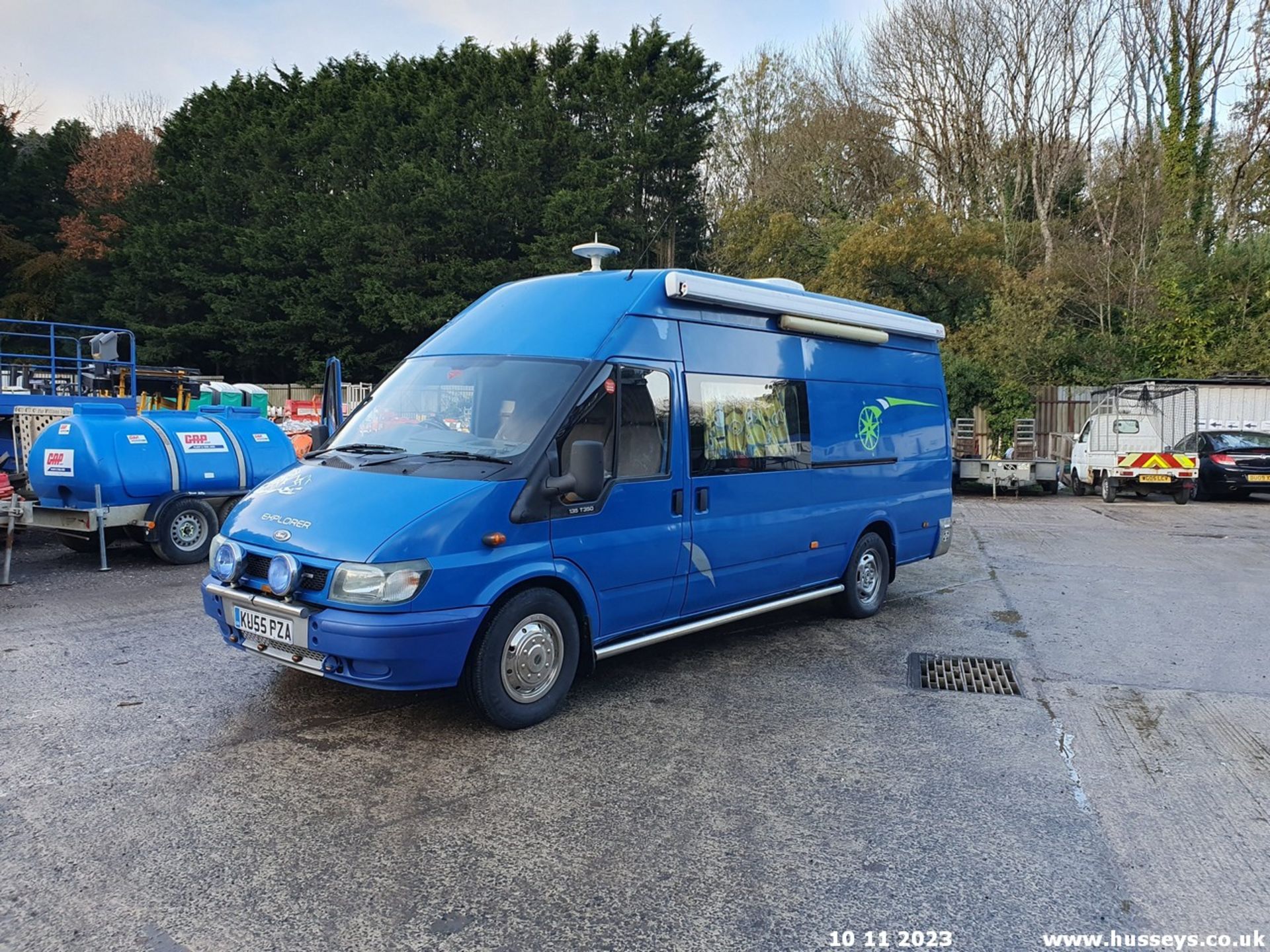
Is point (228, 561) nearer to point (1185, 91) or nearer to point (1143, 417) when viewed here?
point (1143, 417)

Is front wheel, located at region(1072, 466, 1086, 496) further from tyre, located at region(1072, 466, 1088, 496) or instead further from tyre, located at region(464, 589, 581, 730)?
tyre, located at region(464, 589, 581, 730)

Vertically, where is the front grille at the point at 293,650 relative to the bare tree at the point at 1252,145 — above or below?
below

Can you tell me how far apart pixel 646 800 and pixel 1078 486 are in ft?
62.9

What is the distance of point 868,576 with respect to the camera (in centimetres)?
759

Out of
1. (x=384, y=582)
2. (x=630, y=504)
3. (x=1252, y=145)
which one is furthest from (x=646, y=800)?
(x=1252, y=145)

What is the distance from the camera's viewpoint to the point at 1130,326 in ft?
85.5

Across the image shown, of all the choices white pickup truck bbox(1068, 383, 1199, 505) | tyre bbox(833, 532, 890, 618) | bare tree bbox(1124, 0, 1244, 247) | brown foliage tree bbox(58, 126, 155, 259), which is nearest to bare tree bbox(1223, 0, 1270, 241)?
bare tree bbox(1124, 0, 1244, 247)

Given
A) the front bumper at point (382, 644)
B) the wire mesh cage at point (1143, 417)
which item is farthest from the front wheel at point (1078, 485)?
the front bumper at point (382, 644)

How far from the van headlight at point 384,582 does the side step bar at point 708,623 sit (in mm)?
1289

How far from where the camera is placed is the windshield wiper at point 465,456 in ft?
15.4

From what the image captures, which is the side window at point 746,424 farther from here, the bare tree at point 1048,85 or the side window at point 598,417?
the bare tree at point 1048,85

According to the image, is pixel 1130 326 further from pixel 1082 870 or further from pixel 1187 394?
pixel 1082 870

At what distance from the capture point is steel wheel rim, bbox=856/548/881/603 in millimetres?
7425

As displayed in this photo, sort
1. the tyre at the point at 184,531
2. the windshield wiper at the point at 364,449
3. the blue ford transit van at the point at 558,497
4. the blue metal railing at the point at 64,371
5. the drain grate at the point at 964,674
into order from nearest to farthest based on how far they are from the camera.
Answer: the blue ford transit van at the point at 558,497
the windshield wiper at the point at 364,449
the drain grate at the point at 964,674
the tyre at the point at 184,531
the blue metal railing at the point at 64,371
